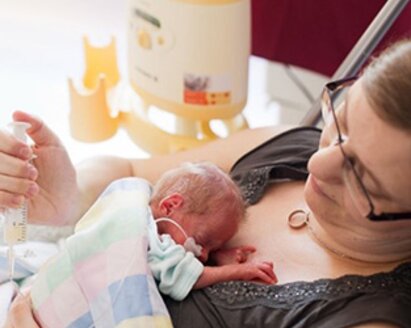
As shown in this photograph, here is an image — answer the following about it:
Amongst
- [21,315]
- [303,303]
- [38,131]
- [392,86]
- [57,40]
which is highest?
[392,86]

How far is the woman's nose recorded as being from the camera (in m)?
1.07

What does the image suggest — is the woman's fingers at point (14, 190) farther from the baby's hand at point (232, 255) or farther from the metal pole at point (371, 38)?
the metal pole at point (371, 38)

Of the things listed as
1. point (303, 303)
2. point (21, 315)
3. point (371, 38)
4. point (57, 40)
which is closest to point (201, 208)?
point (303, 303)

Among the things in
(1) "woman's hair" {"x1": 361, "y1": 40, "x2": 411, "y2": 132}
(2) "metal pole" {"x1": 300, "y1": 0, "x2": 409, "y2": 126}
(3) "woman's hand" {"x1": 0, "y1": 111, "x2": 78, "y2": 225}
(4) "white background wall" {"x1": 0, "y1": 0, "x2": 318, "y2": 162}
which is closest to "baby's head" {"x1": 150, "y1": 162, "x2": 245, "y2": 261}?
(3) "woman's hand" {"x1": 0, "y1": 111, "x2": 78, "y2": 225}

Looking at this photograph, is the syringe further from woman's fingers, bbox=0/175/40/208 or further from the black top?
the black top

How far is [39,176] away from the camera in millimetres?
1353

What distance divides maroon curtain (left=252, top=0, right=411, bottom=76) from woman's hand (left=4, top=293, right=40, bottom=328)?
4.33 feet

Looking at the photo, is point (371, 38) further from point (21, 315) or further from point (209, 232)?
point (21, 315)

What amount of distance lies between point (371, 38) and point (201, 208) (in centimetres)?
63

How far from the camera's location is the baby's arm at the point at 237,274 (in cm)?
115

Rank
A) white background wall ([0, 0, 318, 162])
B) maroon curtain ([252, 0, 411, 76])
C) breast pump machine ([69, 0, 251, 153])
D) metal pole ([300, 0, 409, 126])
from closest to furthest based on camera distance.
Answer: metal pole ([300, 0, 409, 126]), breast pump machine ([69, 0, 251, 153]), maroon curtain ([252, 0, 411, 76]), white background wall ([0, 0, 318, 162])

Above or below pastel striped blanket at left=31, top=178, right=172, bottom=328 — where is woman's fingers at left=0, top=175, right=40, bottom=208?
above

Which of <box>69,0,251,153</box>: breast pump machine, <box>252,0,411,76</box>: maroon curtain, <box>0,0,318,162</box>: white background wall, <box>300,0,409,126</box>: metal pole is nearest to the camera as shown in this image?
<box>300,0,409,126</box>: metal pole

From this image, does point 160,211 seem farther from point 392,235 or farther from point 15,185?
point 392,235
